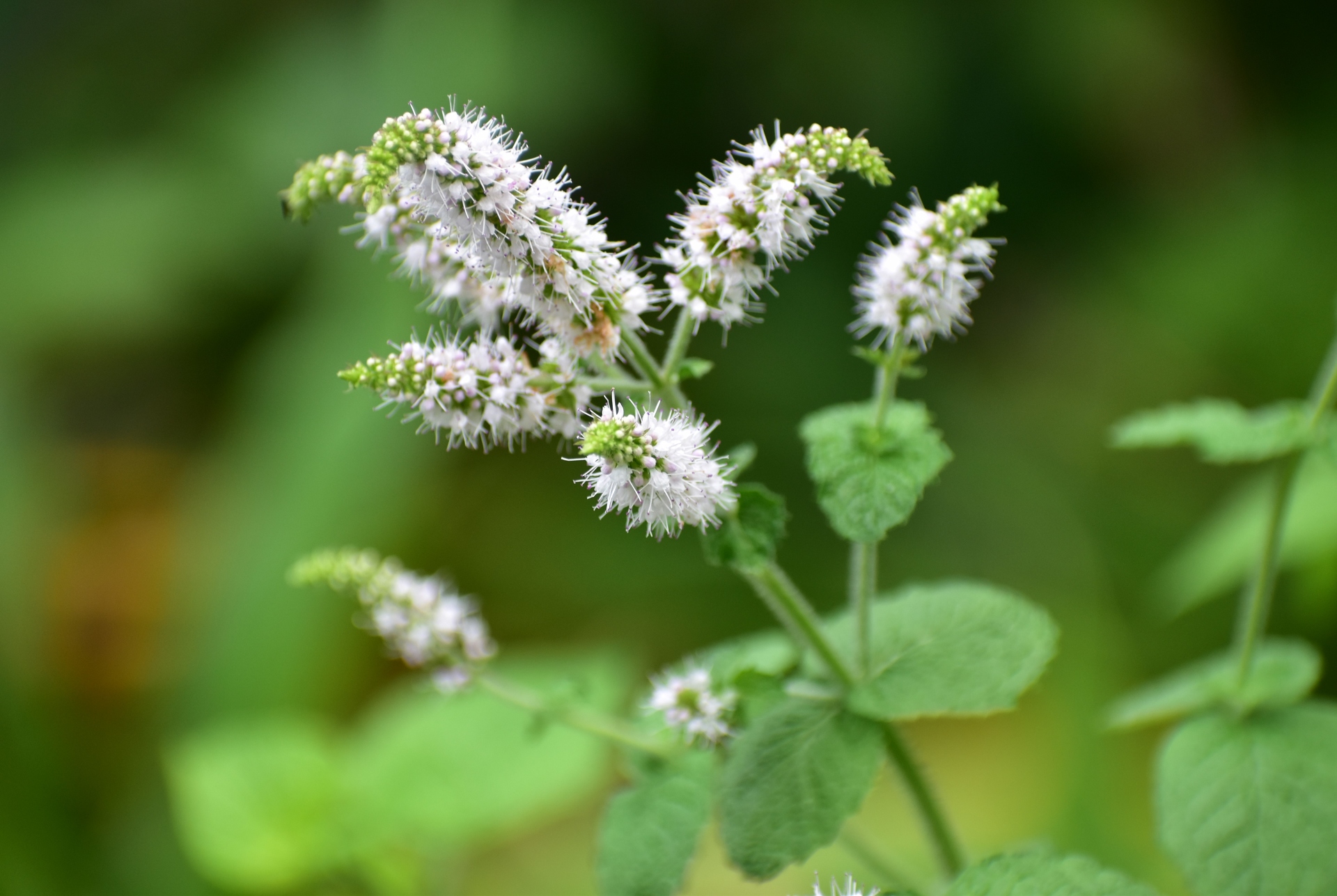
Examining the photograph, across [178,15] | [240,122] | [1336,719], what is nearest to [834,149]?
[1336,719]

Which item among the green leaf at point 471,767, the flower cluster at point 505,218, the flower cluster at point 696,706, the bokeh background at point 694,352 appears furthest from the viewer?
the bokeh background at point 694,352

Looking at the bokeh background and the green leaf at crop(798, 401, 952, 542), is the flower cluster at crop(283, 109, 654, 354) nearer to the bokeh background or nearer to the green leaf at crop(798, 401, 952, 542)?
the green leaf at crop(798, 401, 952, 542)

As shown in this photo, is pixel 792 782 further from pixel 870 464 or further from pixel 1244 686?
pixel 1244 686

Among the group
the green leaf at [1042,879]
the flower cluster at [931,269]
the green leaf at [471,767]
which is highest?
the green leaf at [471,767]

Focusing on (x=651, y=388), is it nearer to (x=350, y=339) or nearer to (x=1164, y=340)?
(x=350, y=339)

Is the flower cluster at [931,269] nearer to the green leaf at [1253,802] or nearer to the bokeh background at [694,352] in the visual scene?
the green leaf at [1253,802]

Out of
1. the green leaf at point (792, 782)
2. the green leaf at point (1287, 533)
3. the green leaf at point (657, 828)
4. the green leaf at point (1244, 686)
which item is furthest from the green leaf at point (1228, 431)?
the green leaf at point (657, 828)
